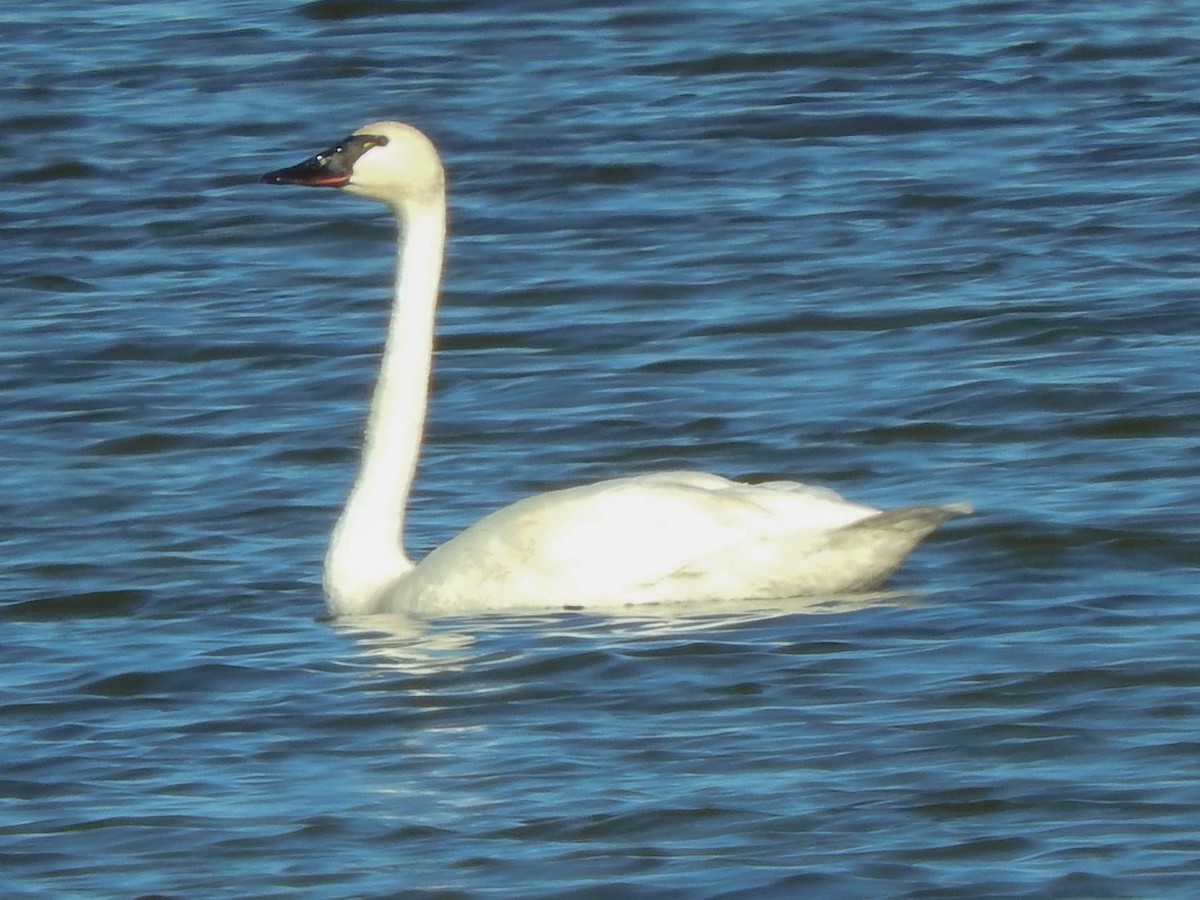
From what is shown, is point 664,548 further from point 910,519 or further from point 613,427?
point 613,427

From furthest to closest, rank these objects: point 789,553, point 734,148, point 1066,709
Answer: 1. point 734,148
2. point 789,553
3. point 1066,709

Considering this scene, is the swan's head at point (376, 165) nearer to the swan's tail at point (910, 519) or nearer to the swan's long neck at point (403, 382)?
the swan's long neck at point (403, 382)

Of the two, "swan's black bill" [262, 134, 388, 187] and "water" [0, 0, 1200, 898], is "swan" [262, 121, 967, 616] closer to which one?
"water" [0, 0, 1200, 898]

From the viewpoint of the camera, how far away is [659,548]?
A: 8.62 meters

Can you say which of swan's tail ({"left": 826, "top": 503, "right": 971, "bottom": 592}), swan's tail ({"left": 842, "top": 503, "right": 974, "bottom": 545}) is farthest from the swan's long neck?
swan's tail ({"left": 842, "top": 503, "right": 974, "bottom": 545})

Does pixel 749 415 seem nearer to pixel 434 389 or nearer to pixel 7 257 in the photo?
pixel 434 389

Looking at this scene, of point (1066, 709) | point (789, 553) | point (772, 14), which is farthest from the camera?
point (772, 14)

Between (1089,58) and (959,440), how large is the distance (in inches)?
291

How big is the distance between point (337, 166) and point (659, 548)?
1.57m

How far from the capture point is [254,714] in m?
7.95

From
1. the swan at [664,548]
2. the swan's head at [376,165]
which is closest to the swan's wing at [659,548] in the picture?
the swan at [664,548]

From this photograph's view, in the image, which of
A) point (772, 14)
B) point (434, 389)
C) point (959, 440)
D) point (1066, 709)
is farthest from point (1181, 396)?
point (772, 14)

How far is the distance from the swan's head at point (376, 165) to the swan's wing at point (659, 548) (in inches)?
47.4

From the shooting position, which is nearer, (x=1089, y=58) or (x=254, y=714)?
(x=254, y=714)
